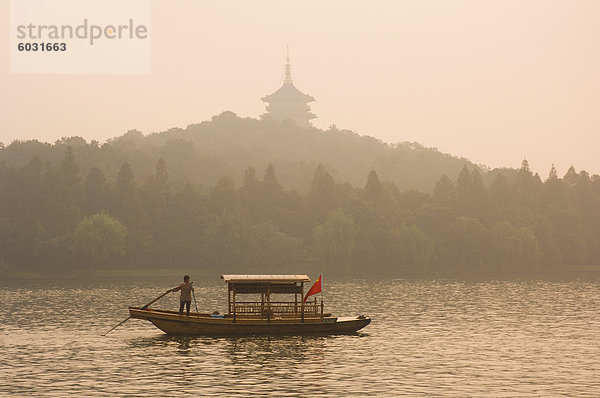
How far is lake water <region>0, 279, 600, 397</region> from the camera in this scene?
3184 cm

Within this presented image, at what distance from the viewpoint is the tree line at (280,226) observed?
399ft

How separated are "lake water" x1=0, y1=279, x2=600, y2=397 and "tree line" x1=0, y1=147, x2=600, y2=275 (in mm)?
53787

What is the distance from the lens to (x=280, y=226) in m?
142

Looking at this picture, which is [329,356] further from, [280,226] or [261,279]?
[280,226]

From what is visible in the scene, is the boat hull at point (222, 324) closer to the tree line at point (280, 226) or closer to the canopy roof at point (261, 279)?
the canopy roof at point (261, 279)

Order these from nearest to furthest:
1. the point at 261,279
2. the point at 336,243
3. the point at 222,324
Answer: the point at 222,324
the point at 261,279
the point at 336,243

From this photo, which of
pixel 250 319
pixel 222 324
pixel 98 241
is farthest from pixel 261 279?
pixel 98 241

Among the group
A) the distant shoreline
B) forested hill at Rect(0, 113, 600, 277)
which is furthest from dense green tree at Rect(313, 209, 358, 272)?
the distant shoreline

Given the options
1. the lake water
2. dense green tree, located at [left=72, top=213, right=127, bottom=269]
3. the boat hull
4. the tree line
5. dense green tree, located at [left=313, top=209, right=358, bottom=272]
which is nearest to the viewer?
the lake water

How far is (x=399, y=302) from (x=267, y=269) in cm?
5541

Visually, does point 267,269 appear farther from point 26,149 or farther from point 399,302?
point 26,149

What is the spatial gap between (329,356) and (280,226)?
4035 inches

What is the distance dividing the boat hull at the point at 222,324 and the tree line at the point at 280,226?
7484 cm

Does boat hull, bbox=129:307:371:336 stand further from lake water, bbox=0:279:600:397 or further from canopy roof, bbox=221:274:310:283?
canopy roof, bbox=221:274:310:283
